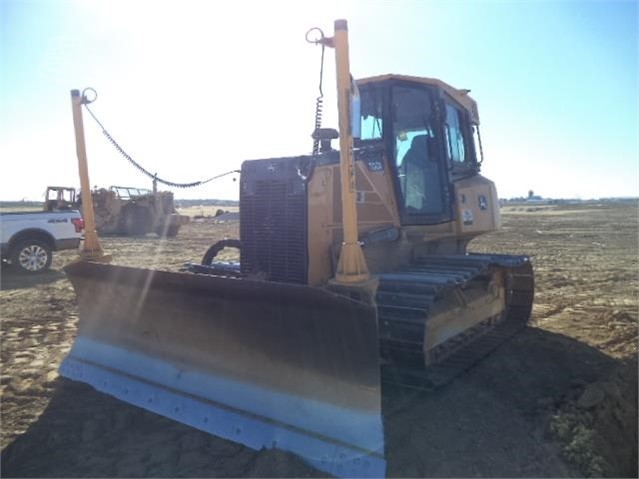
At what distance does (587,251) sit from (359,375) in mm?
14812

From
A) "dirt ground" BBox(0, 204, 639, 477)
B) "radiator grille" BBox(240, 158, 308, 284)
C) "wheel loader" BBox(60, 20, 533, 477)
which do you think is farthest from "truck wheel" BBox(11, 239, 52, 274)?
"radiator grille" BBox(240, 158, 308, 284)

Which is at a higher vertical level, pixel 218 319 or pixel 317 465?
pixel 218 319

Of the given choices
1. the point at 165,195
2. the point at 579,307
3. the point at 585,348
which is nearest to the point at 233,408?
the point at 585,348

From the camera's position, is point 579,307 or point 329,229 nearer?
A: point 329,229

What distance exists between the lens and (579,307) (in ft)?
26.5

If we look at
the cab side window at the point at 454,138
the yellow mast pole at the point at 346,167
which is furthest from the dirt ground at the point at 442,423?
the cab side window at the point at 454,138

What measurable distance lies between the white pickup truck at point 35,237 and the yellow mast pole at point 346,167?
10.9 meters

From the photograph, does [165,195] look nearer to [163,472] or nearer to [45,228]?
[45,228]

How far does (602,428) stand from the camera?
4125 mm

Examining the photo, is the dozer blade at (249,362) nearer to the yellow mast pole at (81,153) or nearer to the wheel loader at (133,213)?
the yellow mast pole at (81,153)

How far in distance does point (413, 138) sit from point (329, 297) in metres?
2.65

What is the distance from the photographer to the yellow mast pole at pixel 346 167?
11.7 ft

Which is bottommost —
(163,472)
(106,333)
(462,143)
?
(163,472)

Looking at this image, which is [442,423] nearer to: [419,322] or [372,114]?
[419,322]
